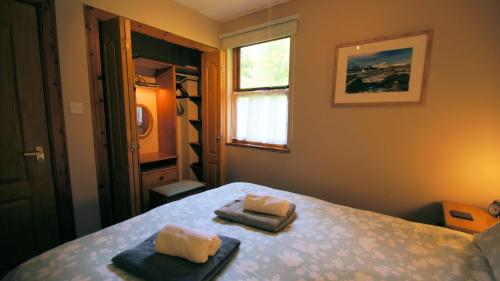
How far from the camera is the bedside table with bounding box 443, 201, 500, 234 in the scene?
1.42m

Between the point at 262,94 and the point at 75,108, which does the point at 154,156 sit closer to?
the point at 75,108

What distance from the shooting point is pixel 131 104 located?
6.77ft

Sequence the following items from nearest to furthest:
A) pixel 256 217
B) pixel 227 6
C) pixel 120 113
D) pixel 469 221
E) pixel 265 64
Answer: pixel 256 217
pixel 469 221
pixel 120 113
pixel 227 6
pixel 265 64

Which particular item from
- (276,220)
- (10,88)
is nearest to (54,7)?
(10,88)

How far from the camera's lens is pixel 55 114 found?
187 centimetres

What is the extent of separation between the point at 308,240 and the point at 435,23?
200 centimetres

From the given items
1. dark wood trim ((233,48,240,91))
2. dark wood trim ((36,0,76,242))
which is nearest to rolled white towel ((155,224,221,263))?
dark wood trim ((36,0,76,242))

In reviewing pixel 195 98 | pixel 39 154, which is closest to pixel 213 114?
pixel 195 98

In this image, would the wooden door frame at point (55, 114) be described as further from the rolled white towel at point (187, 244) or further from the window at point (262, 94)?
the window at point (262, 94)

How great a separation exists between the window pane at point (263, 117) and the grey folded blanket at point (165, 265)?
1.88 metres

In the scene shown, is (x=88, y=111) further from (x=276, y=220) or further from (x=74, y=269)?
(x=276, y=220)

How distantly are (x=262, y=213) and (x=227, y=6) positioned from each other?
251 cm

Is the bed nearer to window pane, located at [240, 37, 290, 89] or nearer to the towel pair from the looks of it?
the towel pair

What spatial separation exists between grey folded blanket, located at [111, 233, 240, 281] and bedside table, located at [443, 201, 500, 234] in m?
1.52
